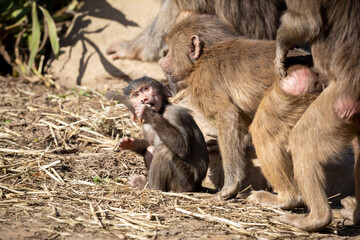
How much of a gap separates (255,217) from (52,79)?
587 centimetres

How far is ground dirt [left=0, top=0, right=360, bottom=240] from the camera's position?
436cm

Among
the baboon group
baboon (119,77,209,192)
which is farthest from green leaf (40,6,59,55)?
baboon (119,77,209,192)

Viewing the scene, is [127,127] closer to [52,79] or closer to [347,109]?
[52,79]

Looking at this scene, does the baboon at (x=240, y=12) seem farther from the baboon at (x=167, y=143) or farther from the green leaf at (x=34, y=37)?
the green leaf at (x=34, y=37)

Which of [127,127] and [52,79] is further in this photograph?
[52,79]

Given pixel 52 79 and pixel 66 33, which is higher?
pixel 66 33

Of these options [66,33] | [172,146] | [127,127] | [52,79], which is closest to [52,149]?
[127,127]

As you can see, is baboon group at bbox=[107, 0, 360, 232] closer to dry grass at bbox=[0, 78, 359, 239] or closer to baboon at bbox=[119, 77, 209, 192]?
baboon at bbox=[119, 77, 209, 192]

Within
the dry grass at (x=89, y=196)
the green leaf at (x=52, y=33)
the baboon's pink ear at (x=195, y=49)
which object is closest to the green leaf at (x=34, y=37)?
the green leaf at (x=52, y=33)

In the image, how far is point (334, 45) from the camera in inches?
170

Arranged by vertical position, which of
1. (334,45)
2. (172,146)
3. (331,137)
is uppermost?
(334,45)

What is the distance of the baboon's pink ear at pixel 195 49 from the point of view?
551 centimetres

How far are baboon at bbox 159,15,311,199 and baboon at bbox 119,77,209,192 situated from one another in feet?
0.94

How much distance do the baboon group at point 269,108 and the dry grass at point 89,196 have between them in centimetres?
30
